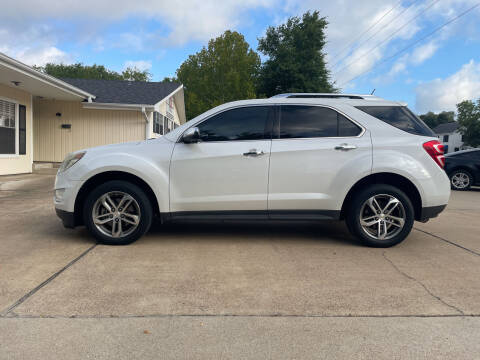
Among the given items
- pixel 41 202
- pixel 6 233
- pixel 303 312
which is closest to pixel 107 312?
A: pixel 303 312

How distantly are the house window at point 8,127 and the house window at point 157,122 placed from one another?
Result: 266 inches

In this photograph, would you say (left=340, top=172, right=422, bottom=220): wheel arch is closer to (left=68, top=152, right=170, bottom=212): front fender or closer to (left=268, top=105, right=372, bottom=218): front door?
(left=268, top=105, right=372, bottom=218): front door

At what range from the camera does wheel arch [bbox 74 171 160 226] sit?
183 inches

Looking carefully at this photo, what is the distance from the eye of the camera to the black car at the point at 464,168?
1288cm

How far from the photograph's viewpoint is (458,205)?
9.09 m

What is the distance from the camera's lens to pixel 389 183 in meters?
4.81

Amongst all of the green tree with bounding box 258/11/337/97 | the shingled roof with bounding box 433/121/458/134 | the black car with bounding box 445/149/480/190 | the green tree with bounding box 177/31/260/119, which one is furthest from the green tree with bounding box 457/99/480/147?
the black car with bounding box 445/149/480/190

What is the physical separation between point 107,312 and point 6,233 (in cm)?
323

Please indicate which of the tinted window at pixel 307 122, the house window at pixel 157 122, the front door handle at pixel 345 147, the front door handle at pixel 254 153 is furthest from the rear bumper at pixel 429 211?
the house window at pixel 157 122

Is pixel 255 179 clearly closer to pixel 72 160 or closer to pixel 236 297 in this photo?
pixel 236 297

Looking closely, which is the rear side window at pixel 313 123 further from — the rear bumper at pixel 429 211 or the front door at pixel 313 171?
the rear bumper at pixel 429 211

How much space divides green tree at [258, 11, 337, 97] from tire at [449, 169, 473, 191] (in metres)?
24.4

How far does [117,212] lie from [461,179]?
1260cm

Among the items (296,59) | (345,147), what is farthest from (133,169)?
(296,59)
